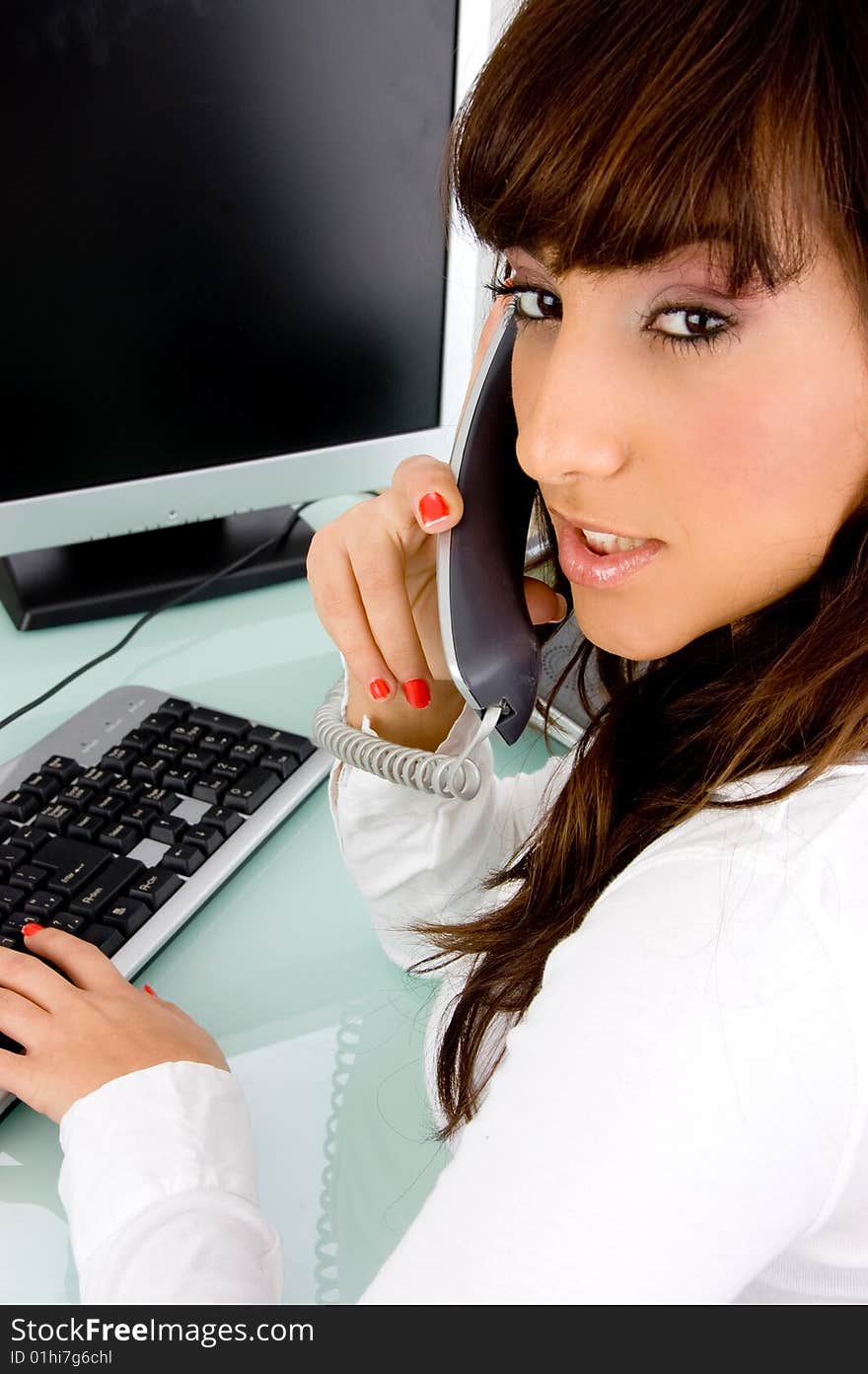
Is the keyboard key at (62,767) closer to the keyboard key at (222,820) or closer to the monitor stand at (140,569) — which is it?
the keyboard key at (222,820)

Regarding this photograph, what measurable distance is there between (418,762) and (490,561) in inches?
5.4

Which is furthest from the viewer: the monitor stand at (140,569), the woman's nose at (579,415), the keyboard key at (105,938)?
the monitor stand at (140,569)

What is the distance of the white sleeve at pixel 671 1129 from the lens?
43 cm

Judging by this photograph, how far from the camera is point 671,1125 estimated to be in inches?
16.9

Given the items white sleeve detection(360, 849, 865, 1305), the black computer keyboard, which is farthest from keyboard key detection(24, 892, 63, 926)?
white sleeve detection(360, 849, 865, 1305)

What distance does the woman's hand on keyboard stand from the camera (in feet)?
1.98

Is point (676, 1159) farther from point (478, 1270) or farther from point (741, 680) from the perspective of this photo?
point (741, 680)

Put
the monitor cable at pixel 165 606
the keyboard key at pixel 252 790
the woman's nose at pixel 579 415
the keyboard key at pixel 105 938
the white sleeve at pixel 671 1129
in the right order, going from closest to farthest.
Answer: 1. the white sleeve at pixel 671 1129
2. the woman's nose at pixel 579 415
3. the keyboard key at pixel 105 938
4. the keyboard key at pixel 252 790
5. the monitor cable at pixel 165 606

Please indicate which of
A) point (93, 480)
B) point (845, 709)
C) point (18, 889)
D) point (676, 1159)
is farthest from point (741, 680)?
point (93, 480)

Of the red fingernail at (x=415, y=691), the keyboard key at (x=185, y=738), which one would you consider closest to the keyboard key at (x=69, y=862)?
the keyboard key at (x=185, y=738)

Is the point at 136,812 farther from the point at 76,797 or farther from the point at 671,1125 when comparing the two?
the point at 671,1125

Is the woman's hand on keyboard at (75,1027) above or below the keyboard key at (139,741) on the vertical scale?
below

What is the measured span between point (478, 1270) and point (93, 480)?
72 centimetres

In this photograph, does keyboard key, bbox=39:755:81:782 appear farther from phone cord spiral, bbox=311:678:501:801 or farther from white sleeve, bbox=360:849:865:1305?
white sleeve, bbox=360:849:865:1305
